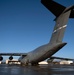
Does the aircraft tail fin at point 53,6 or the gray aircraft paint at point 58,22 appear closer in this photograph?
the aircraft tail fin at point 53,6

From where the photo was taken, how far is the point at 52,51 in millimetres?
23219

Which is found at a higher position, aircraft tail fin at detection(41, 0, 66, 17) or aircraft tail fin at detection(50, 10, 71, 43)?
aircraft tail fin at detection(41, 0, 66, 17)

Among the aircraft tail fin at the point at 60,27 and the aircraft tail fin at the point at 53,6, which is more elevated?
the aircraft tail fin at the point at 53,6

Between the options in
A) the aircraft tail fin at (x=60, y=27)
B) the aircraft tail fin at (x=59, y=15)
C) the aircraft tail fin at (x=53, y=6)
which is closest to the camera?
the aircraft tail fin at (x=53, y=6)

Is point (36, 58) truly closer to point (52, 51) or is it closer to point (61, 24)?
point (52, 51)

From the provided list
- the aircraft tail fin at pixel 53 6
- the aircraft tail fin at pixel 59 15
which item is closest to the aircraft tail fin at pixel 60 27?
the aircraft tail fin at pixel 59 15

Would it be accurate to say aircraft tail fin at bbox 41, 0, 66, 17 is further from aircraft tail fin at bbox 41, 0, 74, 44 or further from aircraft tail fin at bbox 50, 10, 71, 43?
aircraft tail fin at bbox 50, 10, 71, 43

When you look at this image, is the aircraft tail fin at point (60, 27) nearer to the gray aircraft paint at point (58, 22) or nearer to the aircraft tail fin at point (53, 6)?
the gray aircraft paint at point (58, 22)

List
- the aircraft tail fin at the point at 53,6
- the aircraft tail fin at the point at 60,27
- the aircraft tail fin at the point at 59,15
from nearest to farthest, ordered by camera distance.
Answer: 1. the aircraft tail fin at the point at 53,6
2. the aircraft tail fin at the point at 59,15
3. the aircraft tail fin at the point at 60,27

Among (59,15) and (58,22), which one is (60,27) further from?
(59,15)

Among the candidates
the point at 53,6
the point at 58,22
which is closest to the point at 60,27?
the point at 58,22

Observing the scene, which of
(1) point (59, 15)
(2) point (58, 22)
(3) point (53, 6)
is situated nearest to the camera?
(3) point (53, 6)

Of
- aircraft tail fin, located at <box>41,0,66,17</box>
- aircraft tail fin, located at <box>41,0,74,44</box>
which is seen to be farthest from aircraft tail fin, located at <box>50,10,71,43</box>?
aircraft tail fin, located at <box>41,0,66,17</box>

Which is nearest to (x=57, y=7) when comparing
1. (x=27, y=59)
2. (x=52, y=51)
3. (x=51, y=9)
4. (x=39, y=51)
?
(x=51, y=9)
